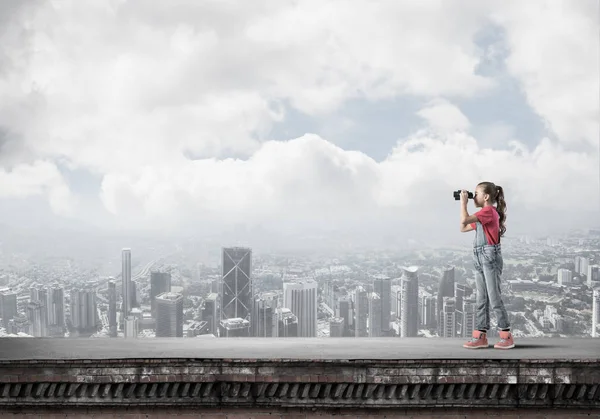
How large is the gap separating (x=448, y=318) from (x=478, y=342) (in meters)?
4.10

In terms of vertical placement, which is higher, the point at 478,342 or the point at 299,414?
the point at 478,342

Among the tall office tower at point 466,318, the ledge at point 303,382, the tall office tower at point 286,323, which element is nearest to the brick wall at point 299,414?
the ledge at point 303,382

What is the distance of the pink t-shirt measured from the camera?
5844 mm

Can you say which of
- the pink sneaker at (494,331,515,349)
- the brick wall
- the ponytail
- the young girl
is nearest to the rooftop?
the pink sneaker at (494,331,515,349)

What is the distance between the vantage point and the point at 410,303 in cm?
1140

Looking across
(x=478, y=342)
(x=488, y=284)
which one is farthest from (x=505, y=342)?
(x=488, y=284)

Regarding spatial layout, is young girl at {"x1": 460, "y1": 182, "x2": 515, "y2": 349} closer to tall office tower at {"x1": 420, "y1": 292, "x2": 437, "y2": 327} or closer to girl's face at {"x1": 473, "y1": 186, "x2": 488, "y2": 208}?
girl's face at {"x1": 473, "y1": 186, "x2": 488, "y2": 208}

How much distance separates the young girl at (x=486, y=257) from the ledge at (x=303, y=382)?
86 cm

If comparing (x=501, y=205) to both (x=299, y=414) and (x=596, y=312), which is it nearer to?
(x=299, y=414)

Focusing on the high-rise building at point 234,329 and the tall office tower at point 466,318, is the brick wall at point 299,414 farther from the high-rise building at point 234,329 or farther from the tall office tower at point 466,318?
the high-rise building at point 234,329

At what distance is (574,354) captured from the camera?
545 centimetres

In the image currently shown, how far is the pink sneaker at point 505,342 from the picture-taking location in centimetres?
581

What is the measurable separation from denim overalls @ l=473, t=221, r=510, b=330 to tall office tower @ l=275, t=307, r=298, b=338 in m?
4.06

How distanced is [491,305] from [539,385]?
111 centimetres
